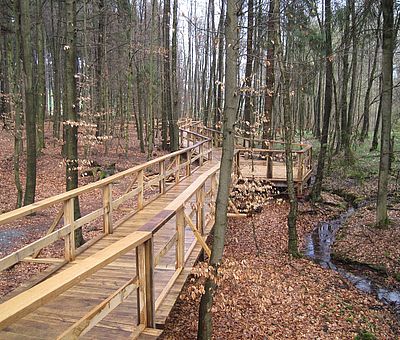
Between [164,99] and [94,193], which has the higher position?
[164,99]

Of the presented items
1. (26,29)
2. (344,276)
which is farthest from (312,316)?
(26,29)

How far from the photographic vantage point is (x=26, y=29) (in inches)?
403

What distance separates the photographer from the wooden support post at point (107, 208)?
6.38 meters

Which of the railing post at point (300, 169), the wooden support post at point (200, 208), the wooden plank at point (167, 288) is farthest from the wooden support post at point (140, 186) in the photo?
the railing post at point (300, 169)

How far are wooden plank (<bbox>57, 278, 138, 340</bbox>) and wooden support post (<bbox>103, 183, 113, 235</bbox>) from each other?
310 centimetres

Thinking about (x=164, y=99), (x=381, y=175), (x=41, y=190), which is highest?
(x=164, y=99)

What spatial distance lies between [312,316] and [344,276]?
2.23 metres

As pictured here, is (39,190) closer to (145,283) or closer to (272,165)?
(272,165)

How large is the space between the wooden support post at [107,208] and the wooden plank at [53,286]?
313 cm

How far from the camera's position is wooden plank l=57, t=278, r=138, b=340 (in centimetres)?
253

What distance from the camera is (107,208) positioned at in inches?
256

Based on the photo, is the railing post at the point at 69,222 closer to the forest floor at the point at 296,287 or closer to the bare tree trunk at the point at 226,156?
the forest floor at the point at 296,287

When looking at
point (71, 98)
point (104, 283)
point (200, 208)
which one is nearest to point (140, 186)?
point (200, 208)

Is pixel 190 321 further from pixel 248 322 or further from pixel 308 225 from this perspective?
pixel 308 225
